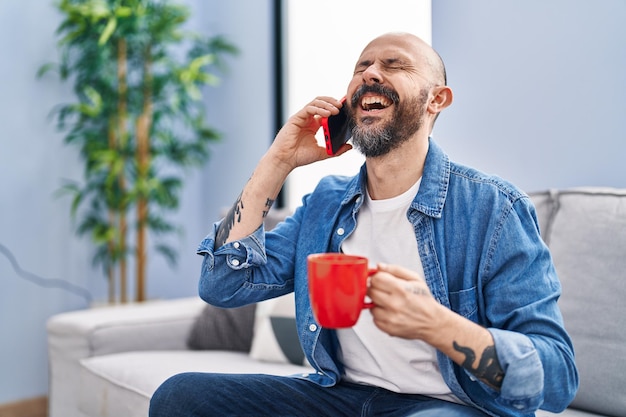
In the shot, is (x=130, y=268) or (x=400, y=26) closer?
(x=400, y=26)

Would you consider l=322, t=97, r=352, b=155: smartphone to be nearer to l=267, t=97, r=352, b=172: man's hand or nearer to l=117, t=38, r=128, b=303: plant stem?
l=267, t=97, r=352, b=172: man's hand

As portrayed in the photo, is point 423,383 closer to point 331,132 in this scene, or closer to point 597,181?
point 331,132

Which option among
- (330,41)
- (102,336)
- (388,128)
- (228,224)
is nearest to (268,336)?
(102,336)

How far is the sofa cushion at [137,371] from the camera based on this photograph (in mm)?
1938

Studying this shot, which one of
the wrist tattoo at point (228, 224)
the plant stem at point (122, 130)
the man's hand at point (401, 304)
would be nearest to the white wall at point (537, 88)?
the wrist tattoo at point (228, 224)

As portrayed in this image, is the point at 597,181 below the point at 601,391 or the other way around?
the other way around

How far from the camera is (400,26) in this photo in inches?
99.3

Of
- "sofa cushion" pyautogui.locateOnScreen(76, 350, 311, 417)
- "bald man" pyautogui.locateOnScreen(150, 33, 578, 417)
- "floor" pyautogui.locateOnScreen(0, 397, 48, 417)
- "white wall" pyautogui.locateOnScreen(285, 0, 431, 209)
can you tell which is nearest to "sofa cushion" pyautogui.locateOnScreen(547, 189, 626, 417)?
"bald man" pyautogui.locateOnScreen(150, 33, 578, 417)

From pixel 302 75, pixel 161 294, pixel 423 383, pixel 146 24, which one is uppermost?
pixel 146 24

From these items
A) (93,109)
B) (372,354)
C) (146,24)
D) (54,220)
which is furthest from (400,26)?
(54,220)

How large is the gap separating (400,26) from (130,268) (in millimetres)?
1742

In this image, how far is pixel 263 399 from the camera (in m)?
1.36

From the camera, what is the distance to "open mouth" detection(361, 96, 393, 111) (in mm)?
1413

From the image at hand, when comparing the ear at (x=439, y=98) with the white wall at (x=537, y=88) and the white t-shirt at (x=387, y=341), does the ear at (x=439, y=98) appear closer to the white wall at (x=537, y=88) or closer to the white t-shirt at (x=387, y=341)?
the white t-shirt at (x=387, y=341)
